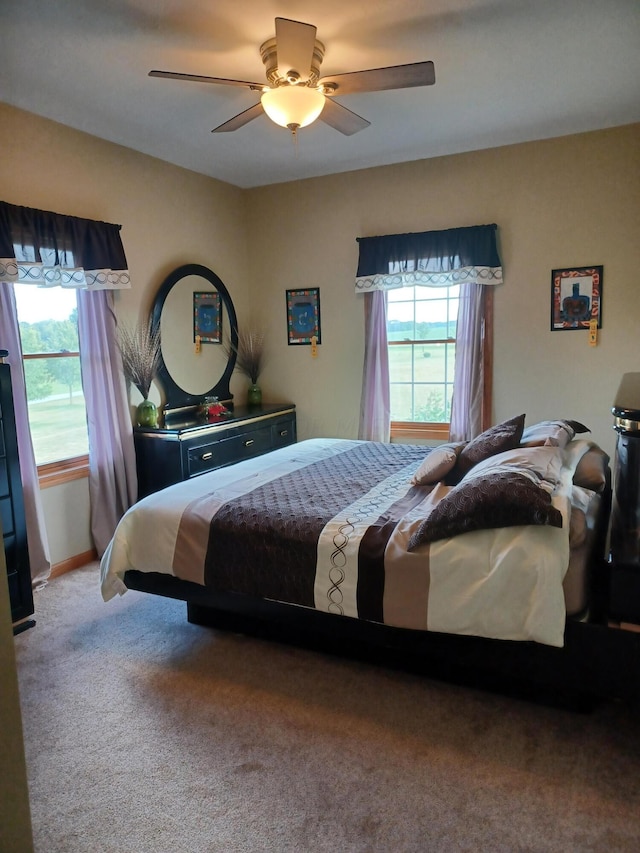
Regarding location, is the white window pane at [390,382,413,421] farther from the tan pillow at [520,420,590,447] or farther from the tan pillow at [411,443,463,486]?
the tan pillow at [411,443,463,486]

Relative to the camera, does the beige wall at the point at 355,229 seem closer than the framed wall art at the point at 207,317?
Yes

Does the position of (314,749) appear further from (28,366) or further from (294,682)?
(28,366)

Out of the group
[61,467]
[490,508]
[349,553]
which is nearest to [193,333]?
[61,467]

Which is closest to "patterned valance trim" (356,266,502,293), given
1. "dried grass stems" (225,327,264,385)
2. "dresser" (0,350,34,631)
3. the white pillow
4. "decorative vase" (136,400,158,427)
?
"dried grass stems" (225,327,264,385)

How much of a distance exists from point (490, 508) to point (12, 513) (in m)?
2.38

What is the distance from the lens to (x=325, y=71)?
9.93ft

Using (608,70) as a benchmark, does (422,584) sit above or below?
below

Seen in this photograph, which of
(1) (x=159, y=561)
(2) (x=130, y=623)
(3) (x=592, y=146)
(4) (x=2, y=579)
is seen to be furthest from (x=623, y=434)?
(3) (x=592, y=146)

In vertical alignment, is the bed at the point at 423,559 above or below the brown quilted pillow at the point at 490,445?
below

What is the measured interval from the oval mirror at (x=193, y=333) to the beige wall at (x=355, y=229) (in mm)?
149

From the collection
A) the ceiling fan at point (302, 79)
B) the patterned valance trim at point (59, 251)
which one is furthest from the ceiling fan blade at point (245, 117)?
the patterned valance trim at point (59, 251)

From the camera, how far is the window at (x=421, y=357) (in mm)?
4684

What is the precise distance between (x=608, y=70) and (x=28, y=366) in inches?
146

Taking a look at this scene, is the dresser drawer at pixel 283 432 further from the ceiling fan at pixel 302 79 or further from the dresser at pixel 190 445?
the ceiling fan at pixel 302 79
